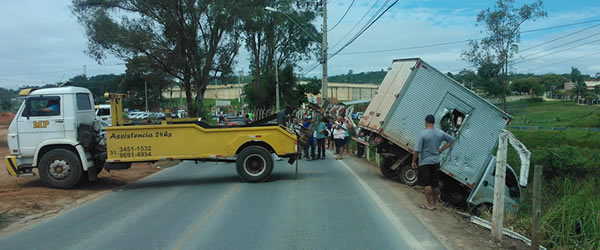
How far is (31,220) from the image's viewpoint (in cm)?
772

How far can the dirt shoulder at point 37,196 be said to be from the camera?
26.0 ft

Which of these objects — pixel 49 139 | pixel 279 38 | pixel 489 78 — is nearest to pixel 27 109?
pixel 49 139

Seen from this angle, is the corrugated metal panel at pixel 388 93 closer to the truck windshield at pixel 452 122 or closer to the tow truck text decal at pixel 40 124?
the truck windshield at pixel 452 122

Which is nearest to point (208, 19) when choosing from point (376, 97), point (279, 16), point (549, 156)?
point (279, 16)

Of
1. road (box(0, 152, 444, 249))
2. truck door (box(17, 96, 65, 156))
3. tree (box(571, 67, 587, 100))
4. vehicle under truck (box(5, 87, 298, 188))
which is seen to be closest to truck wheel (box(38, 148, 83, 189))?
vehicle under truck (box(5, 87, 298, 188))

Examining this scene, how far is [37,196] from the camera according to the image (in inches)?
382

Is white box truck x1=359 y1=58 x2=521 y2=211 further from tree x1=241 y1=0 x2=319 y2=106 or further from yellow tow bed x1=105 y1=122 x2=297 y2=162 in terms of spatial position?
tree x1=241 y1=0 x2=319 y2=106

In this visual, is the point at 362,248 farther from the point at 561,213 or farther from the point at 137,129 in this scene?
the point at 137,129

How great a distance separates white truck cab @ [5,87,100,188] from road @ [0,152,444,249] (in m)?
1.37

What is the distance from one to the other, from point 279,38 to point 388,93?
37.5 meters

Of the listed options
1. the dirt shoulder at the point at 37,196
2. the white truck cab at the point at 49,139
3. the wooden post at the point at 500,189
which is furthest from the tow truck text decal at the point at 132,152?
the wooden post at the point at 500,189

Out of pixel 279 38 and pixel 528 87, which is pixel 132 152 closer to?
pixel 279 38

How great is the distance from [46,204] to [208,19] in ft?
74.0

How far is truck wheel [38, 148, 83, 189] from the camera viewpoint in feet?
34.5
